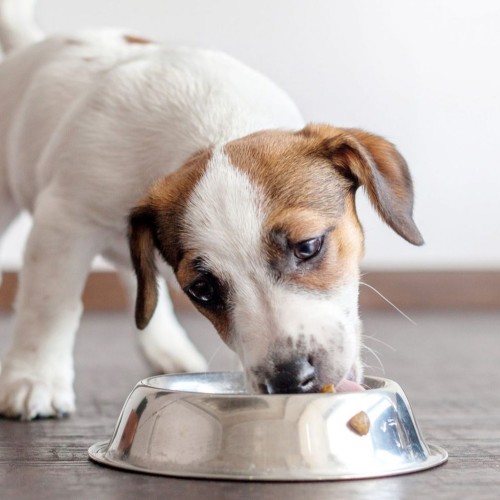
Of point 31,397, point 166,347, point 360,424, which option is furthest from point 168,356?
point 360,424

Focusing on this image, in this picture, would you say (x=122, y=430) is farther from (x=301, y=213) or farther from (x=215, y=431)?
(x=301, y=213)

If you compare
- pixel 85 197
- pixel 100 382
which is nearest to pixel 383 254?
pixel 100 382

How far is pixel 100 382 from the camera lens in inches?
136

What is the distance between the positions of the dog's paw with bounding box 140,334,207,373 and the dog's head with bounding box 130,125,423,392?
0.93 metres

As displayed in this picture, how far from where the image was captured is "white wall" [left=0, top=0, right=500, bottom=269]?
22.0 feet

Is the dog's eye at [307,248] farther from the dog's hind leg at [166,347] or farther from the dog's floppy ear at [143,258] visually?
the dog's hind leg at [166,347]

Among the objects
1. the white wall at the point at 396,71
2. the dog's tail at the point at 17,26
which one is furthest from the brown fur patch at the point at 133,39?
the white wall at the point at 396,71

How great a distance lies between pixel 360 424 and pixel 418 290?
4.99 meters

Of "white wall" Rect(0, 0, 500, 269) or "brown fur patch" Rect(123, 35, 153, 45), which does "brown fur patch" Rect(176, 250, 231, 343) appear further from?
"white wall" Rect(0, 0, 500, 269)

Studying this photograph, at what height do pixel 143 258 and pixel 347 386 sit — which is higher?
pixel 347 386

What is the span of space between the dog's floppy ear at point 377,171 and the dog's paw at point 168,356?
119 cm

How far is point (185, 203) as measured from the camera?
2344mm

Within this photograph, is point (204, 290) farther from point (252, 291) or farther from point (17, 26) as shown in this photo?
point (17, 26)

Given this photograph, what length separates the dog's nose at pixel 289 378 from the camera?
2.06 metres
